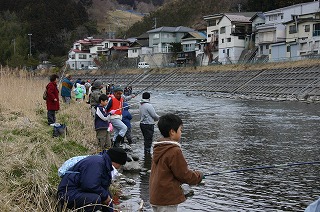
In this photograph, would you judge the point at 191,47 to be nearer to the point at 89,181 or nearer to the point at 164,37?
the point at 164,37

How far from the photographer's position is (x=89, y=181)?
13.8 feet

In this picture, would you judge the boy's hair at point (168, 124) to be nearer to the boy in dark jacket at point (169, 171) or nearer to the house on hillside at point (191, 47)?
the boy in dark jacket at point (169, 171)

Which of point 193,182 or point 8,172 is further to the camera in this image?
point 8,172

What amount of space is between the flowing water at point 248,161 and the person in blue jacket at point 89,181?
162cm

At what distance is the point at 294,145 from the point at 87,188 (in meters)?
8.54

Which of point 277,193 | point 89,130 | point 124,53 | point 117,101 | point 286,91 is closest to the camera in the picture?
point 277,193

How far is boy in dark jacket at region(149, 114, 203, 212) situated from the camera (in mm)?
3928

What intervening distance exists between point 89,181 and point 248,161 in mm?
5851

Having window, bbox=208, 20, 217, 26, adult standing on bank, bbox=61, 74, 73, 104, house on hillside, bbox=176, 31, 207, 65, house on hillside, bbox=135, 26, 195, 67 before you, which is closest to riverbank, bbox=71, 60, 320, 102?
house on hillside, bbox=176, 31, 207, 65

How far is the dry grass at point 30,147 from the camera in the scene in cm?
463

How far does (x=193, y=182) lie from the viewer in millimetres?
3982

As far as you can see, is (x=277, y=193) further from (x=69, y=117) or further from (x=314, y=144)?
(x=69, y=117)

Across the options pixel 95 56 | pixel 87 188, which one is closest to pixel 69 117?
pixel 87 188

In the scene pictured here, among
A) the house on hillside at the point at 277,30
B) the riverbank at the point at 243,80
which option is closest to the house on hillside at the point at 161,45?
the riverbank at the point at 243,80
